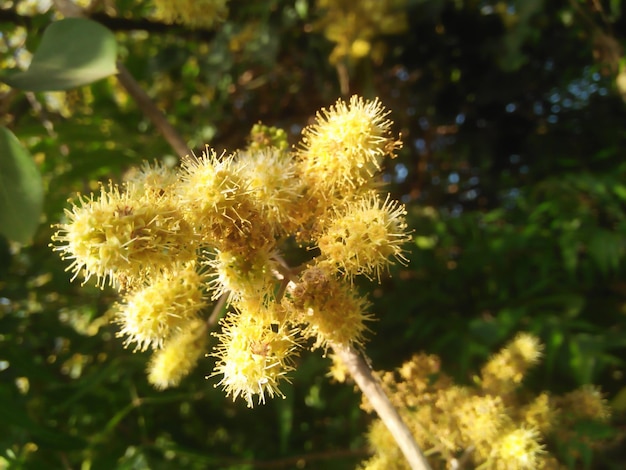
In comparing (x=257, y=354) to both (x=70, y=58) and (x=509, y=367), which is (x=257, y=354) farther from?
(x=509, y=367)

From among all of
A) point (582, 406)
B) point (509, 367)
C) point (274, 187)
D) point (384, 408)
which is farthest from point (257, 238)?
point (582, 406)

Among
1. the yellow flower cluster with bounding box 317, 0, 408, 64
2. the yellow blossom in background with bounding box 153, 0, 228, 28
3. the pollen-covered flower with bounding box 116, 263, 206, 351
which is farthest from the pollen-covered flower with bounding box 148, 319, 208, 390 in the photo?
the yellow flower cluster with bounding box 317, 0, 408, 64

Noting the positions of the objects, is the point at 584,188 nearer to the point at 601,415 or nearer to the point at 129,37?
the point at 601,415

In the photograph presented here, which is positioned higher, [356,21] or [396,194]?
[356,21]

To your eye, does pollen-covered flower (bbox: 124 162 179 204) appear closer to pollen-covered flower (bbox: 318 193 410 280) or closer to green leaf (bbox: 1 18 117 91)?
green leaf (bbox: 1 18 117 91)

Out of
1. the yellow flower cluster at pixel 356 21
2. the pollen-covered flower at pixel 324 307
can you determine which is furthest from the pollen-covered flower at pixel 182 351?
the yellow flower cluster at pixel 356 21

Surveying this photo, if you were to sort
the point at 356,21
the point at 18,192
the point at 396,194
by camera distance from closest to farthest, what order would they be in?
the point at 18,192 → the point at 356,21 → the point at 396,194
